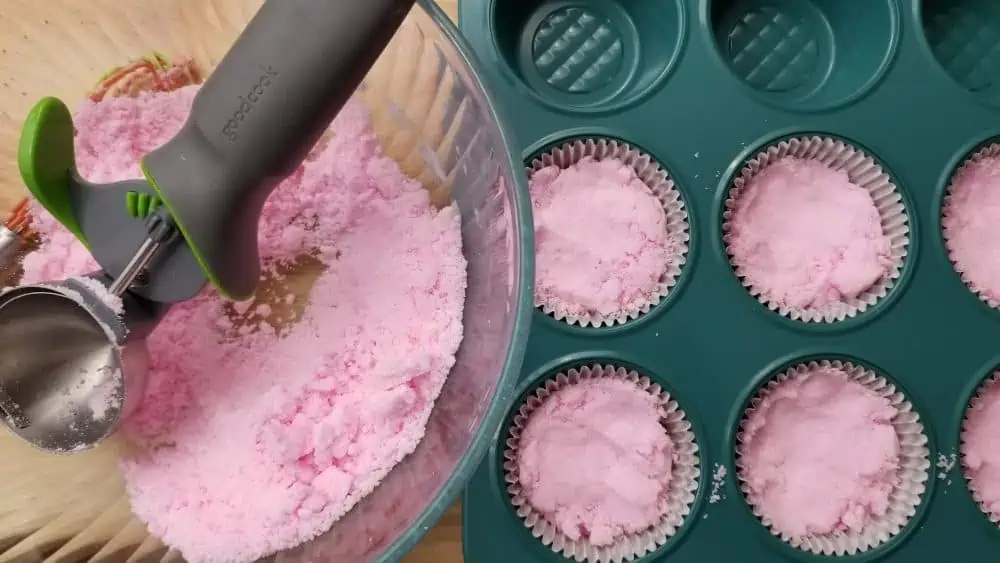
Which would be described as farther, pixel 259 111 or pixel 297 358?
pixel 297 358

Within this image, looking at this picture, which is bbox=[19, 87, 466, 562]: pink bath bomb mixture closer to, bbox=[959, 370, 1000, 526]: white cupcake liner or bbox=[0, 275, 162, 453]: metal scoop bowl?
bbox=[0, 275, 162, 453]: metal scoop bowl

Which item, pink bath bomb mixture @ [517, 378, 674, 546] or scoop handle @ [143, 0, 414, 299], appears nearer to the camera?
scoop handle @ [143, 0, 414, 299]

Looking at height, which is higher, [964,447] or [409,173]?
[409,173]

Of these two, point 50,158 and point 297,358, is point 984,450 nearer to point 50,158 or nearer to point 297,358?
point 297,358

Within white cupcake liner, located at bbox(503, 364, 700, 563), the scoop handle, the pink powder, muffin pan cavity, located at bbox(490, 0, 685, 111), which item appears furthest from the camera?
muffin pan cavity, located at bbox(490, 0, 685, 111)

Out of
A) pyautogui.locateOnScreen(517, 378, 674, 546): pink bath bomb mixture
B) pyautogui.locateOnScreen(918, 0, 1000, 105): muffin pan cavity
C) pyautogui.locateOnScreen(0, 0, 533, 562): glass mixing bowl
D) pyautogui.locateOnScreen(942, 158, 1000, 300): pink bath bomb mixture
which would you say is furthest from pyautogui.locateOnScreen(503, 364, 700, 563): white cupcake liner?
pyautogui.locateOnScreen(918, 0, 1000, 105): muffin pan cavity

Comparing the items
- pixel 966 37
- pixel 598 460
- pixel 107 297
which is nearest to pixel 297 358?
pixel 107 297

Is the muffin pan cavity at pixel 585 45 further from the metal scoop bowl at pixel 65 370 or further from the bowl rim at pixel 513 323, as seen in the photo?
the metal scoop bowl at pixel 65 370
